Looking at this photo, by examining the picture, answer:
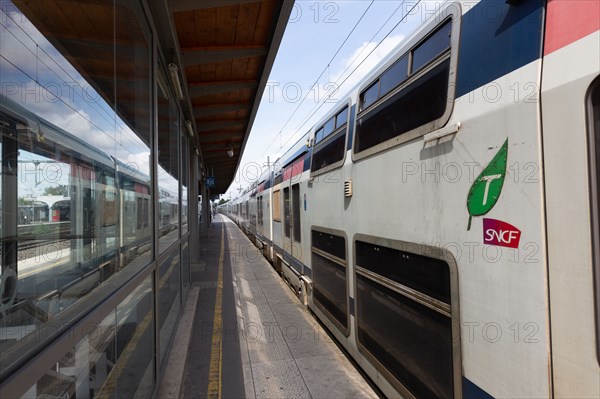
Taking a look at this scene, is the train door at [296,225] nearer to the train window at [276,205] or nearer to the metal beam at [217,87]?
the train window at [276,205]

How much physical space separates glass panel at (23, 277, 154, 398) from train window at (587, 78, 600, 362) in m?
1.87

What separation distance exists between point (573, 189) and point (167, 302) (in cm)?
404

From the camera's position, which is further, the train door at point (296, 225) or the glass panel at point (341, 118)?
the train door at point (296, 225)

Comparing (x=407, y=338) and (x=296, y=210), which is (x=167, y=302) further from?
(x=407, y=338)

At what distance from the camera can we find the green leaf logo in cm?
160

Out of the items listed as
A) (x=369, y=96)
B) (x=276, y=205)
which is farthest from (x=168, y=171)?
(x=276, y=205)

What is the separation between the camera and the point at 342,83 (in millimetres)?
6156

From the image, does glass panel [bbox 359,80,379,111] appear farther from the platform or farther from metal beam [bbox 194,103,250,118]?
metal beam [bbox 194,103,250,118]

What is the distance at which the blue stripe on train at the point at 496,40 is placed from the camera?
1.49 meters

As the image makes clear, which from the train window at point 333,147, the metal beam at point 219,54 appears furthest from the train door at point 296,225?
the metal beam at point 219,54

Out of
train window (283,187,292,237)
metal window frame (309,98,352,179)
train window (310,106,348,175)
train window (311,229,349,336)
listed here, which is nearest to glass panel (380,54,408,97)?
metal window frame (309,98,352,179)

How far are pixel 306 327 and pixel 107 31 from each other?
13.6 ft

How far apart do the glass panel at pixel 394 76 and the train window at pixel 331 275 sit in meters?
1.49

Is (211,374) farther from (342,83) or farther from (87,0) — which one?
(342,83)
